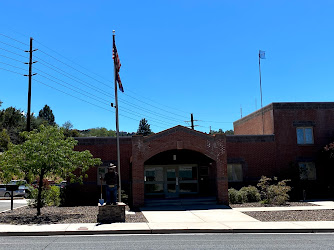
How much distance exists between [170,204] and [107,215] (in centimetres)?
703

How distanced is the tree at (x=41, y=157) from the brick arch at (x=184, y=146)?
4.45 m

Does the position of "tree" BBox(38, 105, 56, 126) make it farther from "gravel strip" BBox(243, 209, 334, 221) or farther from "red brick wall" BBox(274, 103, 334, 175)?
"gravel strip" BBox(243, 209, 334, 221)

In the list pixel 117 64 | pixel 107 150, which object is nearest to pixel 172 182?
pixel 107 150

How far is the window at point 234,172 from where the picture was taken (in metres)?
26.1

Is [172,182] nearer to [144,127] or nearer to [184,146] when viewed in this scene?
[184,146]

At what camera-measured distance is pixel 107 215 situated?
15164mm

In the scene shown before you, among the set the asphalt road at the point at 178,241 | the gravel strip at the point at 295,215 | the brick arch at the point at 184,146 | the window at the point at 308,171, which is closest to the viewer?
the asphalt road at the point at 178,241

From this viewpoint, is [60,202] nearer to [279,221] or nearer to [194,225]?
[194,225]

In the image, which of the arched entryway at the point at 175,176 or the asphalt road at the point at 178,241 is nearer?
the asphalt road at the point at 178,241

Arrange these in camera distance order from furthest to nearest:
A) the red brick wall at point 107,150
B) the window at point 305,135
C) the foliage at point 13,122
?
the foliage at point 13,122 → the window at point 305,135 → the red brick wall at point 107,150

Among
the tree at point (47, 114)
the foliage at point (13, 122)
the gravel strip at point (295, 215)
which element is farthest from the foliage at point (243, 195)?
the tree at point (47, 114)

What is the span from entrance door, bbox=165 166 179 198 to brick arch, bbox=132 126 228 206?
3.74 meters

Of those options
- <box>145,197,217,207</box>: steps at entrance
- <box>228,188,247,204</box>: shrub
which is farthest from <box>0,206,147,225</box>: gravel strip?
<box>228,188,247,204</box>: shrub

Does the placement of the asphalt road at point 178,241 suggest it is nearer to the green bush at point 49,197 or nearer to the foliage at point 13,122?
the green bush at point 49,197
